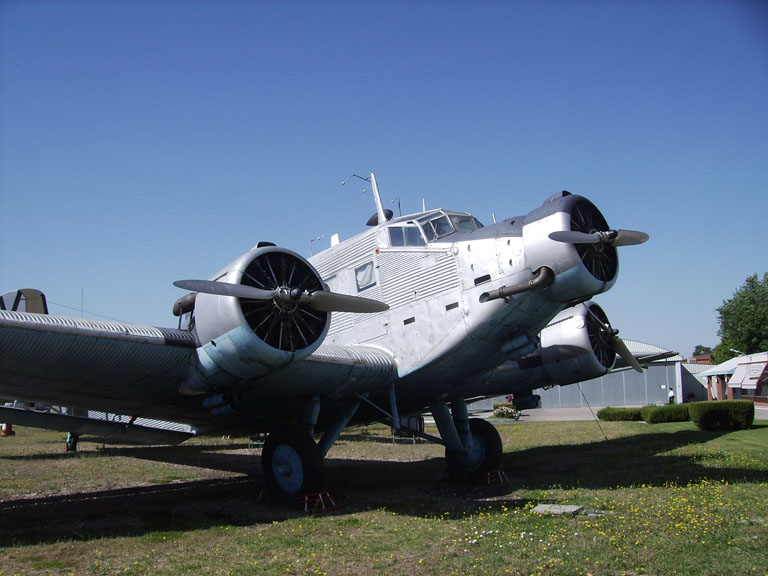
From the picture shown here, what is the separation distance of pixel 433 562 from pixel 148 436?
26.7 ft

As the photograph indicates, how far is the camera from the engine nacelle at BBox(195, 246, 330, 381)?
337 inches

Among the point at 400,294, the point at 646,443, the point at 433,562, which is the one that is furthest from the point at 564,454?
the point at 433,562

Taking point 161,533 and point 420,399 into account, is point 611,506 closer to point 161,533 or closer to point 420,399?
point 420,399

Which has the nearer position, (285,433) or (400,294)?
(285,433)

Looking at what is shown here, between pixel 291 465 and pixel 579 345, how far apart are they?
21.4 feet

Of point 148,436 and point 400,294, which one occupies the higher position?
point 400,294

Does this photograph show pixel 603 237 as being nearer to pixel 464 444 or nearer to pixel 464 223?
pixel 464 223

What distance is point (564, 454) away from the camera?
16.8 m

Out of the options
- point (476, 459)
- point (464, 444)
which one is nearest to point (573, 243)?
point (464, 444)

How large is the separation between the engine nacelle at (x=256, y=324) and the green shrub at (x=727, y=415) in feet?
59.2

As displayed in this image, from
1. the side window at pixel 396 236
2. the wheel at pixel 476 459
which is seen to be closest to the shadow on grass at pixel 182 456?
the wheel at pixel 476 459

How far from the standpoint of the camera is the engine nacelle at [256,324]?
855cm

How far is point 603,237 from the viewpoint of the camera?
9383mm

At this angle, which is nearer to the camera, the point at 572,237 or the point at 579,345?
the point at 572,237
